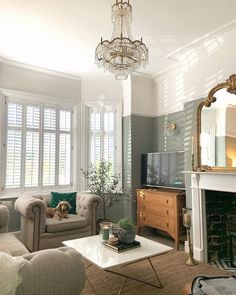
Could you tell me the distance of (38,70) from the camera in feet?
16.4

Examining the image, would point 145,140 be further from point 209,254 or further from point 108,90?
point 209,254

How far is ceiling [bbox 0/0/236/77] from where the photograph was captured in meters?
3.06

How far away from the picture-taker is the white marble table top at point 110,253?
244cm

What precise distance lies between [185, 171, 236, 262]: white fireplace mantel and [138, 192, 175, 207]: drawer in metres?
0.49

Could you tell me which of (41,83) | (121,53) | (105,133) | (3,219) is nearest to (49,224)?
(3,219)

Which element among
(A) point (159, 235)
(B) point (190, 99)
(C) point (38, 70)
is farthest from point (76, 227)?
(C) point (38, 70)

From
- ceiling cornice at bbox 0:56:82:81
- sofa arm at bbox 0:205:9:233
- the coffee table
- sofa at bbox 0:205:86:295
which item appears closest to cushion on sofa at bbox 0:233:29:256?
sofa arm at bbox 0:205:9:233

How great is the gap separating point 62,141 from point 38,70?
1477 mm

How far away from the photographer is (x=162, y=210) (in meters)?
4.37

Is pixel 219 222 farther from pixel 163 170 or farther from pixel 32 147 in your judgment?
pixel 32 147

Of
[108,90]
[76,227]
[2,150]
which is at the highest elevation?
[108,90]

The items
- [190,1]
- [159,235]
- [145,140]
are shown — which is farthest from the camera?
[145,140]

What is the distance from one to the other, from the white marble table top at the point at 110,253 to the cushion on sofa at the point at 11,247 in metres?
0.54

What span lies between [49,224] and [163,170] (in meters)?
2.24
